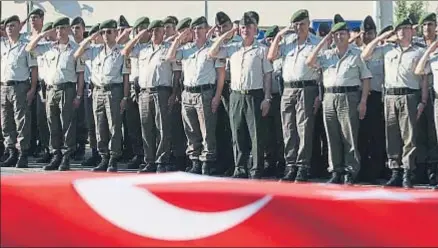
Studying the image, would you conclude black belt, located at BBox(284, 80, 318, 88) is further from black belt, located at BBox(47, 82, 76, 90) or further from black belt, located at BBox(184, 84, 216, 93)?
black belt, located at BBox(47, 82, 76, 90)

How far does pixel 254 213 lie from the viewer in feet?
12.0

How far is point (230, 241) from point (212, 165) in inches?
227

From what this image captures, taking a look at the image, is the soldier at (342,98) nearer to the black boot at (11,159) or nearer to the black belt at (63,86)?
the black belt at (63,86)

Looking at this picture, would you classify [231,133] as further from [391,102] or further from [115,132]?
[391,102]

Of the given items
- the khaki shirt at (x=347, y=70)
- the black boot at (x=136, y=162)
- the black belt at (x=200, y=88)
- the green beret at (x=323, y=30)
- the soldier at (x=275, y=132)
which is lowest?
the black boot at (x=136, y=162)

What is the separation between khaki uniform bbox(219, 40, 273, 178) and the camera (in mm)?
8891

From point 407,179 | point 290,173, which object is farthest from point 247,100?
point 407,179

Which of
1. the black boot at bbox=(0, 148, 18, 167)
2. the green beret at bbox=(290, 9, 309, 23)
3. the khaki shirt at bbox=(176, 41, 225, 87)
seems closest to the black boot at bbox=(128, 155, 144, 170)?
the black boot at bbox=(0, 148, 18, 167)

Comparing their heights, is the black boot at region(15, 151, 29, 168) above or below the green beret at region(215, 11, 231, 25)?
below

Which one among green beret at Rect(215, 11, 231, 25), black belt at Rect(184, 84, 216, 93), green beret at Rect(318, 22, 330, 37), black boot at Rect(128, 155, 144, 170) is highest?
green beret at Rect(215, 11, 231, 25)

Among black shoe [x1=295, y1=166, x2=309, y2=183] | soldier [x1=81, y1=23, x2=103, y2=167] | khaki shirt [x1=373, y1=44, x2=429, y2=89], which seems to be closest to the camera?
khaki shirt [x1=373, y1=44, x2=429, y2=89]

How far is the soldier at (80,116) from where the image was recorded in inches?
407

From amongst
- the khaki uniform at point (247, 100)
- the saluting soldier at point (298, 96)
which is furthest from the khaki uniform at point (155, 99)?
the saluting soldier at point (298, 96)

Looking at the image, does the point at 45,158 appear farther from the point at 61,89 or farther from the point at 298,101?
the point at 298,101
